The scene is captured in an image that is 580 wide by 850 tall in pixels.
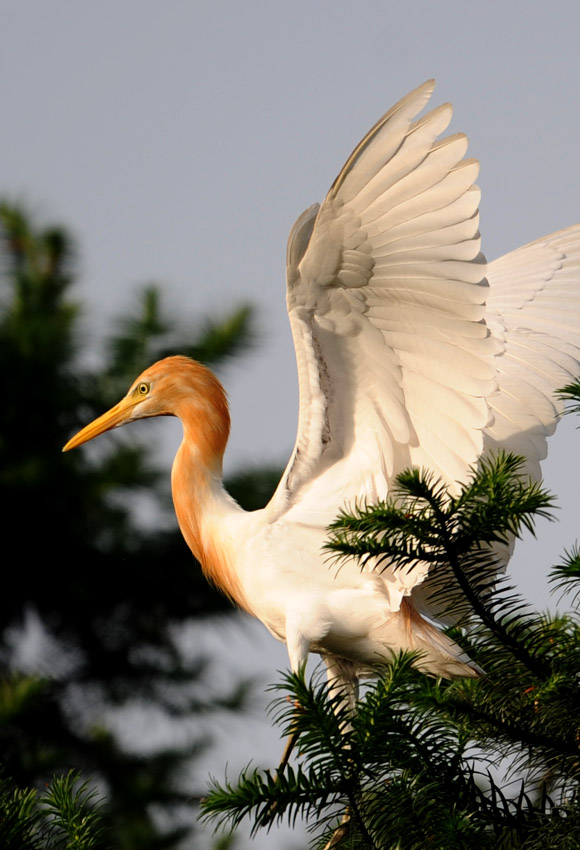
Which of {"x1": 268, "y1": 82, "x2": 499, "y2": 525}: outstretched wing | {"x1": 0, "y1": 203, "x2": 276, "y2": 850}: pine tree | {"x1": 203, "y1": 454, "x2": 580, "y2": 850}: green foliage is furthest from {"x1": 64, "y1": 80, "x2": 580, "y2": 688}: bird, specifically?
{"x1": 0, "y1": 203, "x2": 276, "y2": 850}: pine tree

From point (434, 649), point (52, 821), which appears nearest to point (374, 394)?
point (434, 649)

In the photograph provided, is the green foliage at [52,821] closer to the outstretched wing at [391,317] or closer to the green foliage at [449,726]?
the green foliage at [449,726]

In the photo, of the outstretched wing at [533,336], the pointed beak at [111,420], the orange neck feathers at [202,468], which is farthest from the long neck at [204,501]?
the outstretched wing at [533,336]

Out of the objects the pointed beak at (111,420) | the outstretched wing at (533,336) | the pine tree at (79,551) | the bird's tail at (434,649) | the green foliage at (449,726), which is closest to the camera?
the green foliage at (449,726)

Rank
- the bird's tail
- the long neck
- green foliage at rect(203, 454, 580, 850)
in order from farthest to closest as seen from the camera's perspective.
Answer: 1. the long neck
2. the bird's tail
3. green foliage at rect(203, 454, 580, 850)

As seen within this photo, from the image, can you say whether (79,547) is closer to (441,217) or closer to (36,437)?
(36,437)

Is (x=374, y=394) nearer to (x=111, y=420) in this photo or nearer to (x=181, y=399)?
(x=181, y=399)

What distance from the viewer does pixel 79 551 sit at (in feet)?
32.2

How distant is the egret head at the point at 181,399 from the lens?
4281mm

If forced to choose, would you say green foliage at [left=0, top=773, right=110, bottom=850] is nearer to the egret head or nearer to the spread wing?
the spread wing

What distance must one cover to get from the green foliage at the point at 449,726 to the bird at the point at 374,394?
59 centimetres

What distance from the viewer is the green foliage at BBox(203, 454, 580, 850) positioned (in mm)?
2061

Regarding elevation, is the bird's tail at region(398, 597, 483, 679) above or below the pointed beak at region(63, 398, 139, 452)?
below

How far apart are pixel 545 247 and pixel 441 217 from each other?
1.84 meters
